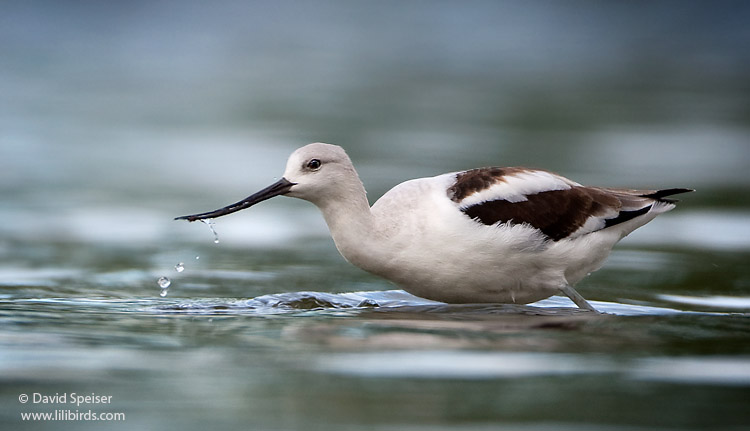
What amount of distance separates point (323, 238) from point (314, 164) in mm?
3337

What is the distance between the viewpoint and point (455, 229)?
8398mm

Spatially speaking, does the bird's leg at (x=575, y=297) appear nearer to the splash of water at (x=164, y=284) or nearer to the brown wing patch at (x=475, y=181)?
the brown wing patch at (x=475, y=181)

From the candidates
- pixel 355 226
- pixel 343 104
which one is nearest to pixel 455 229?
pixel 355 226

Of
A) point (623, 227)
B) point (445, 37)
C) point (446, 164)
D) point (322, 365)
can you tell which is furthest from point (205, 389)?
point (445, 37)

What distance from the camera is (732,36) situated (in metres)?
32.0

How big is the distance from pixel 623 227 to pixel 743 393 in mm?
3095

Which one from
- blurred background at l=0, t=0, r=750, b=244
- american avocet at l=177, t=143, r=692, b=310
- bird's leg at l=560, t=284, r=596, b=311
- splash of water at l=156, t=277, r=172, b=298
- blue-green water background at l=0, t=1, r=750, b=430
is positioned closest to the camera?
blue-green water background at l=0, t=1, r=750, b=430

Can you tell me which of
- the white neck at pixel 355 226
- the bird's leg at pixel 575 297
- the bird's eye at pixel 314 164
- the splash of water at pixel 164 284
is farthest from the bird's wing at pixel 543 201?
the splash of water at pixel 164 284

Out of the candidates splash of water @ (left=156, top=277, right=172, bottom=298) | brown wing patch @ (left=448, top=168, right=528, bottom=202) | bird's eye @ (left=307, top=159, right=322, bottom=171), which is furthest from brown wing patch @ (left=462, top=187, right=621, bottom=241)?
splash of water @ (left=156, top=277, right=172, bottom=298)

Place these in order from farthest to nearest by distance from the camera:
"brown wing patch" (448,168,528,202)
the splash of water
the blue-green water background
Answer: the splash of water, "brown wing patch" (448,168,528,202), the blue-green water background

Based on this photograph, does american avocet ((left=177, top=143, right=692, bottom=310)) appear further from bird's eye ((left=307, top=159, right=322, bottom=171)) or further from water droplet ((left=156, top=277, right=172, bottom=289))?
water droplet ((left=156, top=277, right=172, bottom=289))

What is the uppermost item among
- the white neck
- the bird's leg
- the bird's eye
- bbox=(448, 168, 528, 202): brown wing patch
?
the bird's eye

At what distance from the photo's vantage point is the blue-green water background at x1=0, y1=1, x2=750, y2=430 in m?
6.28

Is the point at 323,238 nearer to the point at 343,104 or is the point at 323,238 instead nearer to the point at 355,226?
the point at 355,226
